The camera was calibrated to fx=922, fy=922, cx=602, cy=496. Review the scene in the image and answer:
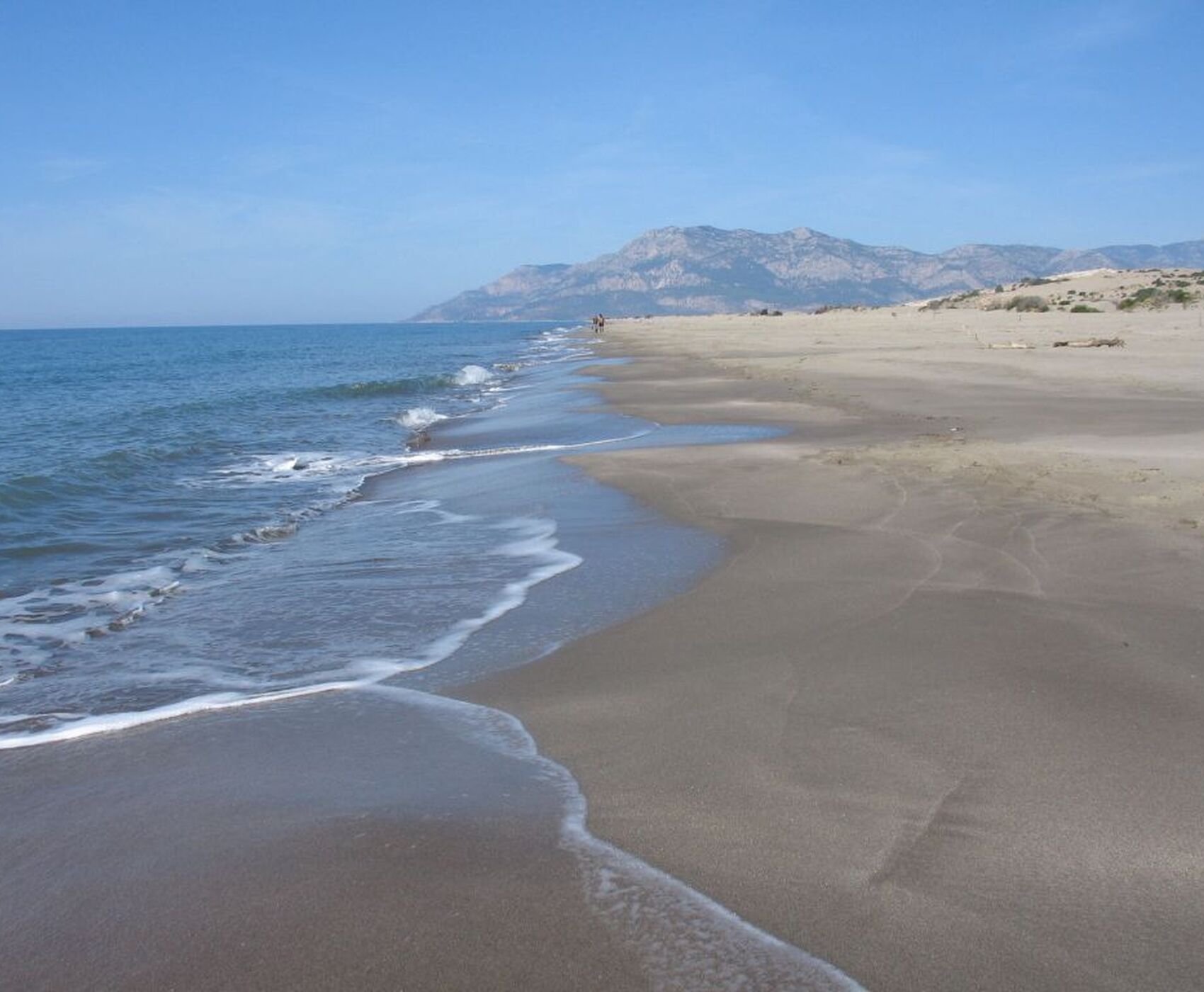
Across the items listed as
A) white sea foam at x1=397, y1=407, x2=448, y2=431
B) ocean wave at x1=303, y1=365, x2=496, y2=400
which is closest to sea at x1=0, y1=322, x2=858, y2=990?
white sea foam at x1=397, y1=407, x2=448, y2=431

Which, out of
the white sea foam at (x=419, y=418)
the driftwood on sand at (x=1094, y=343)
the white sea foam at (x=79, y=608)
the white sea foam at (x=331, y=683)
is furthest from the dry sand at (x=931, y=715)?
the driftwood on sand at (x=1094, y=343)

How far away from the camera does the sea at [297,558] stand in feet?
21.5

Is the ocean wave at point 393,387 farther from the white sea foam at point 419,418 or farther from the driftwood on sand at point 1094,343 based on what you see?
the driftwood on sand at point 1094,343

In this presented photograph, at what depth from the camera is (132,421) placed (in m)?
27.1

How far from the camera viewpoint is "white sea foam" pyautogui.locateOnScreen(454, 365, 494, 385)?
4066 centimetres

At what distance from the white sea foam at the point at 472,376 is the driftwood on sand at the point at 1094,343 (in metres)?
22.7

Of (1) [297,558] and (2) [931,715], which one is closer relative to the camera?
(2) [931,715]

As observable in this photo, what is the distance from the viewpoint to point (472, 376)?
4256 centimetres

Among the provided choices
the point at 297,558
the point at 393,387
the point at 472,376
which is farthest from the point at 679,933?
the point at 472,376

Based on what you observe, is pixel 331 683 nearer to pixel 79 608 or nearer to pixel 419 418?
pixel 79 608

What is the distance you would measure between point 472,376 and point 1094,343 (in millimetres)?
25879

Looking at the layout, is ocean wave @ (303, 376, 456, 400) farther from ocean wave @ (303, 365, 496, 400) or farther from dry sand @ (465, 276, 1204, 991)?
dry sand @ (465, 276, 1204, 991)

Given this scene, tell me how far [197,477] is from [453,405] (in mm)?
13921

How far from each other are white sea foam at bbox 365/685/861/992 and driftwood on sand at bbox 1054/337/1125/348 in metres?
26.0
